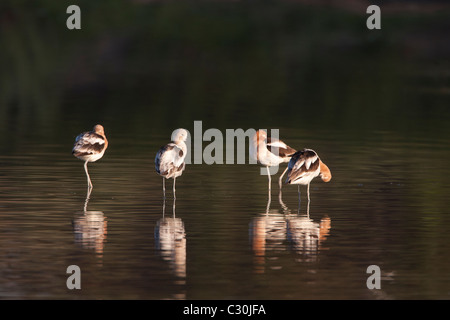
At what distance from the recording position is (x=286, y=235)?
16828 millimetres

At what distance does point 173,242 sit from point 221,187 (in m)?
5.42

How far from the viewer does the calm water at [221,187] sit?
1421 cm

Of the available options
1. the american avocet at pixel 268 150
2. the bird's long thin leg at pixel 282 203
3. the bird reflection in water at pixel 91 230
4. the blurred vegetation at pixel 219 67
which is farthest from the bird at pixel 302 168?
the blurred vegetation at pixel 219 67

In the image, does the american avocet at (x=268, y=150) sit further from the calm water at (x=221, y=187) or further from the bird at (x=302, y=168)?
the bird at (x=302, y=168)

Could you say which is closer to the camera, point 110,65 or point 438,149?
point 438,149

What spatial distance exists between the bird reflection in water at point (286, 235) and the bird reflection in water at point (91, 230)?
207 centimetres

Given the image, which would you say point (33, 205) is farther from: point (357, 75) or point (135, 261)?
point (357, 75)

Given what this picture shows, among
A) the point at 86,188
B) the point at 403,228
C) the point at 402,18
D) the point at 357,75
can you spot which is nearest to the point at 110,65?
the point at 357,75

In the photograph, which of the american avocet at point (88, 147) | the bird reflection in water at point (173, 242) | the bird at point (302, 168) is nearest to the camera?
the bird reflection in water at point (173, 242)

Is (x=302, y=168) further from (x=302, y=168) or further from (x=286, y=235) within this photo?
(x=286, y=235)

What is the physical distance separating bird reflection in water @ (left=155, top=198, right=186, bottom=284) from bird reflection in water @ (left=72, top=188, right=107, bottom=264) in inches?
30.5

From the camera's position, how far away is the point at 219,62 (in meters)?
64.9
